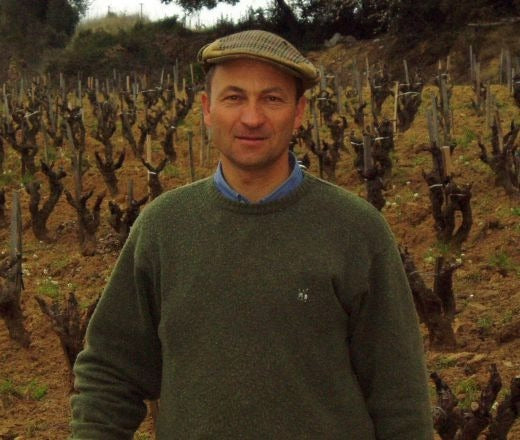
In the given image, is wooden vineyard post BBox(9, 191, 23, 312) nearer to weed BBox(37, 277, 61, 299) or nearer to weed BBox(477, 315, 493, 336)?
weed BBox(37, 277, 61, 299)

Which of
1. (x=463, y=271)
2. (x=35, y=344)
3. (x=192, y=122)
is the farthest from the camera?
(x=192, y=122)

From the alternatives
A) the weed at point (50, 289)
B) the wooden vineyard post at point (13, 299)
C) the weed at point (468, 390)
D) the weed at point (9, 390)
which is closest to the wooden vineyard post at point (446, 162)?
the weed at point (468, 390)

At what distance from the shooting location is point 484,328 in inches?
239

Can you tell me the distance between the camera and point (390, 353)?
2.15 m

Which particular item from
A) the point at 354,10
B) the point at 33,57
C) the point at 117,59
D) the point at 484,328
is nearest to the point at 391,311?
the point at 484,328

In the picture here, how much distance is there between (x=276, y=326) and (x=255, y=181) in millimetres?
378

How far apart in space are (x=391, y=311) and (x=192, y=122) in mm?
16030

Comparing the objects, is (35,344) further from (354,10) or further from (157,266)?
(354,10)

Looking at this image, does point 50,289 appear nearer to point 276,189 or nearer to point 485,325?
point 485,325

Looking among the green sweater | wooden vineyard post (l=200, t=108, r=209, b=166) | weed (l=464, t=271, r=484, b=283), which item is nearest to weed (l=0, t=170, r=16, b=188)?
wooden vineyard post (l=200, t=108, r=209, b=166)

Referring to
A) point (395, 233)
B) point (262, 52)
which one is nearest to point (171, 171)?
point (395, 233)

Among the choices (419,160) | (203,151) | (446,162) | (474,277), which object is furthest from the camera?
(203,151)

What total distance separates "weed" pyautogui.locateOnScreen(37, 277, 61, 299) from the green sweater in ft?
19.0

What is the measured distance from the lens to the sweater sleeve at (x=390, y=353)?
214 centimetres
